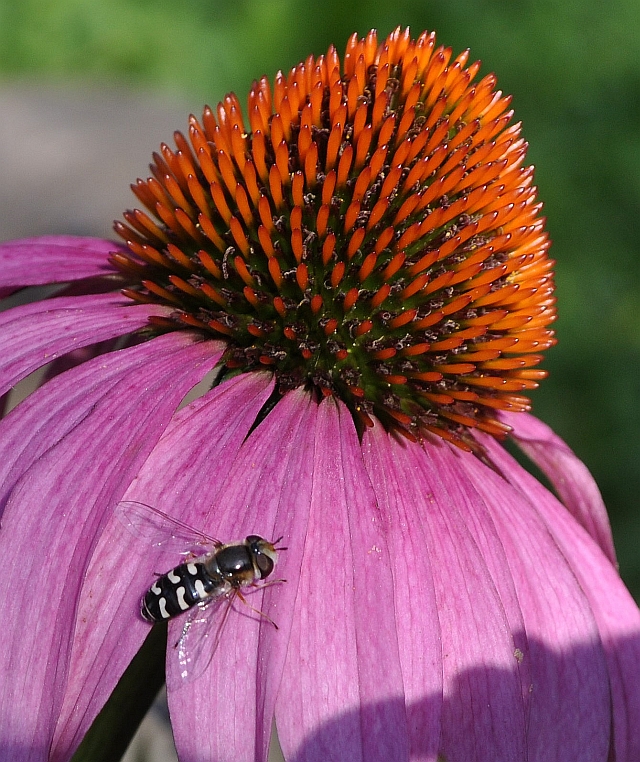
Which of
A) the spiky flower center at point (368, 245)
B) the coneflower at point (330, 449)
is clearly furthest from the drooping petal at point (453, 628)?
the spiky flower center at point (368, 245)

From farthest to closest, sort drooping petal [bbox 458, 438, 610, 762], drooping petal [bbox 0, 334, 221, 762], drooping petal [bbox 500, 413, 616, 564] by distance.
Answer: drooping petal [bbox 500, 413, 616, 564] → drooping petal [bbox 458, 438, 610, 762] → drooping petal [bbox 0, 334, 221, 762]

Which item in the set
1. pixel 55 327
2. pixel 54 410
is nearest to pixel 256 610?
pixel 54 410

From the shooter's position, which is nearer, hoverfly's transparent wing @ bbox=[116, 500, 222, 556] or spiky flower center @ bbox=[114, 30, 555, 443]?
hoverfly's transparent wing @ bbox=[116, 500, 222, 556]

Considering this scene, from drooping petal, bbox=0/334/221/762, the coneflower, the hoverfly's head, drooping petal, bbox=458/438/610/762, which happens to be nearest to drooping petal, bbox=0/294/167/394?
the coneflower

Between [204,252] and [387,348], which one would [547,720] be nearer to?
[387,348]

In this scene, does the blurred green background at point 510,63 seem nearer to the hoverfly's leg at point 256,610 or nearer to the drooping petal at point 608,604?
the drooping petal at point 608,604

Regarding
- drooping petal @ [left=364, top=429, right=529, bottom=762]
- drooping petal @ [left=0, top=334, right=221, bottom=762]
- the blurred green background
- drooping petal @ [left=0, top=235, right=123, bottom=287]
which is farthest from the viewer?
the blurred green background

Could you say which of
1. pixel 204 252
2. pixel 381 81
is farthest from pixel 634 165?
pixel 204 252

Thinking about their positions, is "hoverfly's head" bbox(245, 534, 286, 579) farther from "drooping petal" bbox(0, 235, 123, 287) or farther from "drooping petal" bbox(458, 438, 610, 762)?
"drooping petal" bbox(0, 235, 123, 287)

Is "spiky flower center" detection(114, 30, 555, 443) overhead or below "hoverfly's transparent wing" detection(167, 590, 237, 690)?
overhead
